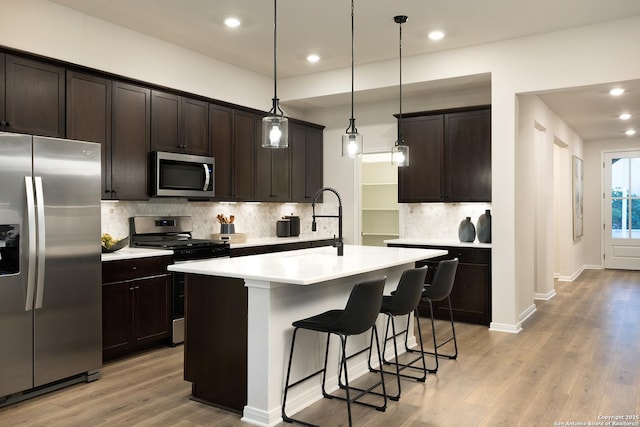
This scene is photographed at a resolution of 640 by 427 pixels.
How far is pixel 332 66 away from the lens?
243 inches

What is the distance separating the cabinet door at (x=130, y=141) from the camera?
14.8 feet

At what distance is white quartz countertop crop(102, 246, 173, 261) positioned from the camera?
160 inches

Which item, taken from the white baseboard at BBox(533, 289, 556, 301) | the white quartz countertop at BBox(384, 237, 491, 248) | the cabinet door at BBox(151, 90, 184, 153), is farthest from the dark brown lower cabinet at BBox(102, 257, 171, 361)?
the white baseboard at BBox(533, 289, 556, 301)

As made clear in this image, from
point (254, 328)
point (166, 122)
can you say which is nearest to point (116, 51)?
point (166, 122)

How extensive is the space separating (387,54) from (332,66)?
77 centimetres

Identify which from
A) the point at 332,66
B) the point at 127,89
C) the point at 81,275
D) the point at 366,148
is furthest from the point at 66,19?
the point at 366,148

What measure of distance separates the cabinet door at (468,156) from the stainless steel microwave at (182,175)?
2705mm

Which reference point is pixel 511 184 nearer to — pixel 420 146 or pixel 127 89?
pixel 420 146

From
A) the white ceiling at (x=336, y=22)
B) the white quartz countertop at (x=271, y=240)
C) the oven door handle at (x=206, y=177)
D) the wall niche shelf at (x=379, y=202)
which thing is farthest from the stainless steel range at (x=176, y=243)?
the wall niche shelf at (x=379, y=202)

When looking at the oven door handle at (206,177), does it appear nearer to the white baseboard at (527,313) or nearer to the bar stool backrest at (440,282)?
the bar stool backrest at (440,282)

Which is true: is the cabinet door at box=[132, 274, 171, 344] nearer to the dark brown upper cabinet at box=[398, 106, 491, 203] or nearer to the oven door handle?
the oven door handle

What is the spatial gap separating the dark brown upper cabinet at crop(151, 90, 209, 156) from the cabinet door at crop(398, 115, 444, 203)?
240 cm

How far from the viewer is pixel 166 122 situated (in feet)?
16.4

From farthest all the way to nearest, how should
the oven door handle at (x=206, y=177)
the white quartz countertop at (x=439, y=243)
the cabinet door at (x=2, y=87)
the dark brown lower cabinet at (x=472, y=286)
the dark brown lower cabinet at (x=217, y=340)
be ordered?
the white quartz countertop at (x=439, y=243) < the dark brown lower cabinet at (x=472, y=286) < the oven door handle at (x=206, y=177) < the cabinet door at (x=2, y=87) < the dark brown lower cabinet at (x=217, y=340)
